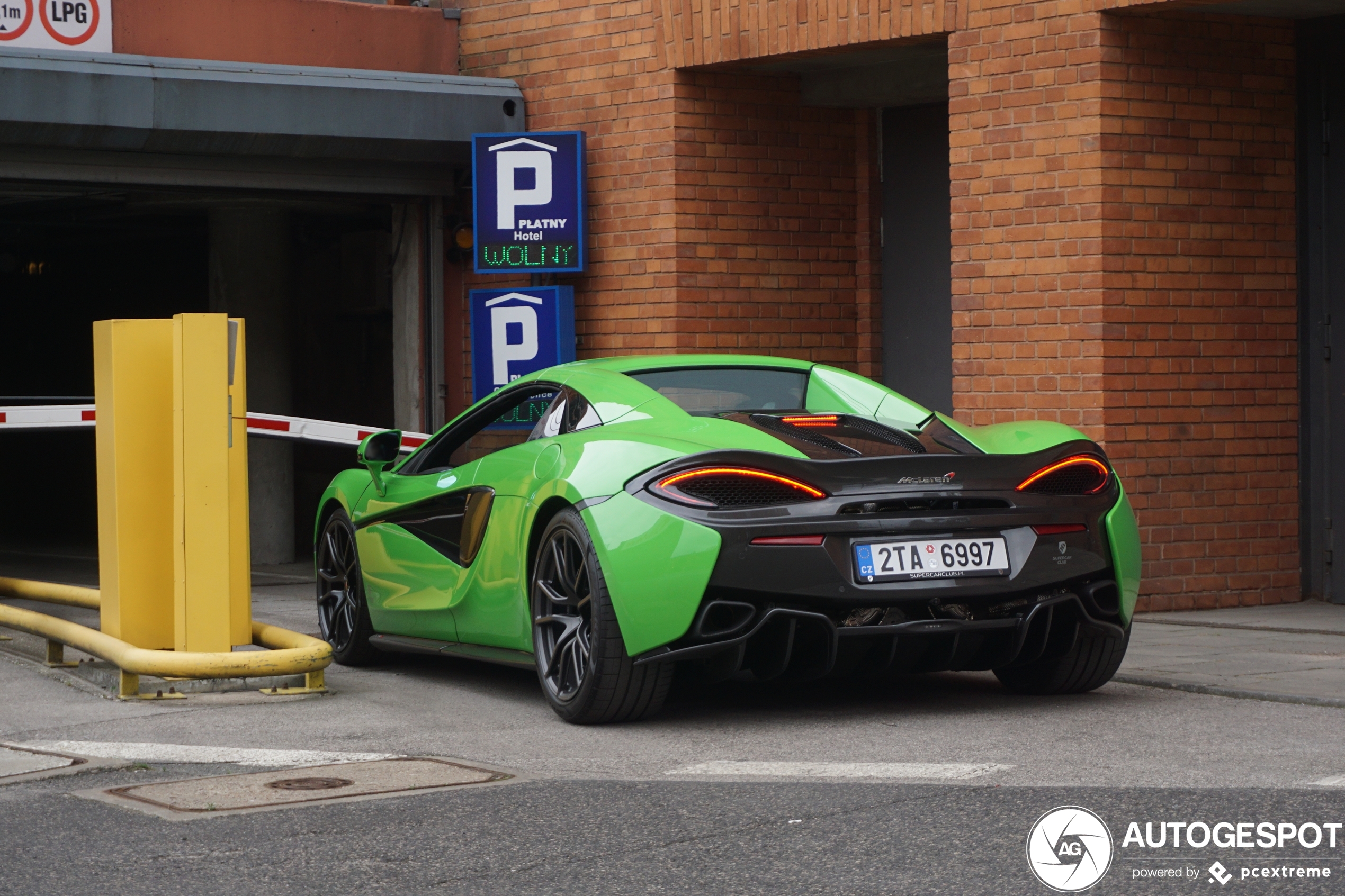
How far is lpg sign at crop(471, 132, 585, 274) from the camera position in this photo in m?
12.9

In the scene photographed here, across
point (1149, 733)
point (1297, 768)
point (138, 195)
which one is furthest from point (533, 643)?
point (138, 195)

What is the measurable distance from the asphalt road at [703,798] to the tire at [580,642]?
97mm

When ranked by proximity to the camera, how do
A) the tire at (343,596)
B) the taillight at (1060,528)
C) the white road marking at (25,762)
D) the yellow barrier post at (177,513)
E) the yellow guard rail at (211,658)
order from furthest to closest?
the tire at (343,596) < the yellow barrier post at (177,513) < the yellow guard rail at (211,658) < the taillight at (1060,528) < the white road marking at (25,762)

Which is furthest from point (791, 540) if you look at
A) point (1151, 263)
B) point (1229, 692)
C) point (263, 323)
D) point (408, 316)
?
point (263, 323)

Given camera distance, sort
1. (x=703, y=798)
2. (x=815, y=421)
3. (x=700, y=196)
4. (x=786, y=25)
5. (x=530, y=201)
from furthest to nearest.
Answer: (x=530, y=201)
(x=700, y=196)
(x=786, y=25)
(x=815, y=421)
(x=703, y=798)

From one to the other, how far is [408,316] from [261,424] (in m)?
3.14

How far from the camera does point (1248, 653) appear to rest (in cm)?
833

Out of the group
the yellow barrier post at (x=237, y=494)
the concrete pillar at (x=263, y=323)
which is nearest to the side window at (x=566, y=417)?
the yellow barrier post at (x=237, y=494)

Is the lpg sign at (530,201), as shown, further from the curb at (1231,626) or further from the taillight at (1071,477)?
the taillight at (1071,477)

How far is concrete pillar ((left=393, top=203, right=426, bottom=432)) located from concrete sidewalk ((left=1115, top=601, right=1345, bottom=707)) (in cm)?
619

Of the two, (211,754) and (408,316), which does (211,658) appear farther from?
(408,316)

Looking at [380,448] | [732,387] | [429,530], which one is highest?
[732,387]

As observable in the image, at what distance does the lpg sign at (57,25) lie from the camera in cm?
1195

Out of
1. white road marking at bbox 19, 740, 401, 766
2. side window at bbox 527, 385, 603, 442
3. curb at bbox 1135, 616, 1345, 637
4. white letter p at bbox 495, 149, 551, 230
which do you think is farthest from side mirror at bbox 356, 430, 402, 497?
white letter p at bbox 495, 149, 551, 230
